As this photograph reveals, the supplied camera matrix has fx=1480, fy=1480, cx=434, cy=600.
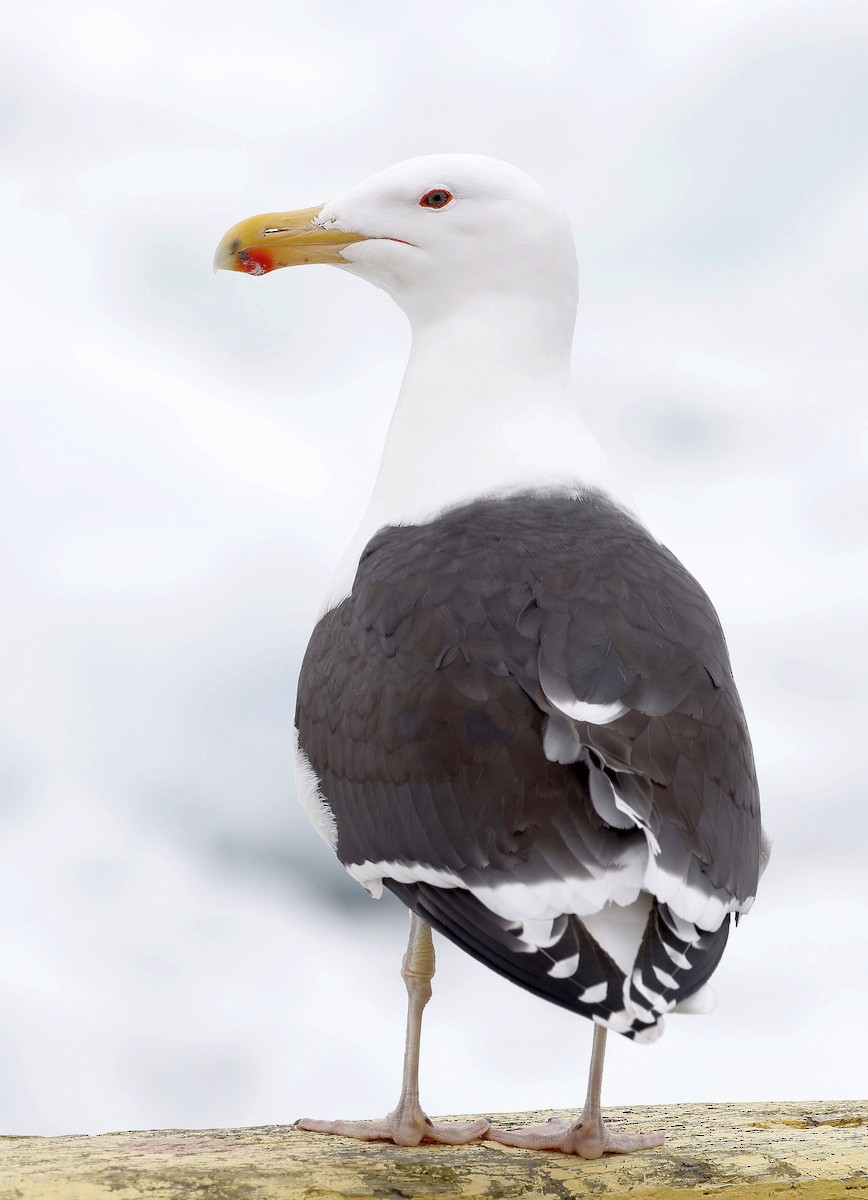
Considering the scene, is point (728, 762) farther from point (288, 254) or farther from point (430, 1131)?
point (288, 254)

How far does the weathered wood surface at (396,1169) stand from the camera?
3.21m

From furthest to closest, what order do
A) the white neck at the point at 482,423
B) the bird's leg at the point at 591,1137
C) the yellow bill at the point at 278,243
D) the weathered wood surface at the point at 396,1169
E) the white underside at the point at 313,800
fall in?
the yellow bill at the point at 278,243 < the white neck at the point at 482,423 < the bird's leg at the point at 591,1137 < the white underside at the point at 313,800 < the weathered wood surface at the point at 396,1169

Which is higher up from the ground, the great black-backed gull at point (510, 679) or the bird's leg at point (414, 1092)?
the great black-backed gull at point (510, 679)

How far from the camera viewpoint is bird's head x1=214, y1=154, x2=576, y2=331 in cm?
407

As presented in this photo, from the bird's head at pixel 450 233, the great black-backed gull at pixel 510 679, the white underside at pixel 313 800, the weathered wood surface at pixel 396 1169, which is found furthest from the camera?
Result: the bird's head at pixel 450 233

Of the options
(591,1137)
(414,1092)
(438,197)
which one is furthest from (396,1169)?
(438,197)

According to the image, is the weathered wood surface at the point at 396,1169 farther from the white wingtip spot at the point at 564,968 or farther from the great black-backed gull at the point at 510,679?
the white wingtip spot at the point at 564,968

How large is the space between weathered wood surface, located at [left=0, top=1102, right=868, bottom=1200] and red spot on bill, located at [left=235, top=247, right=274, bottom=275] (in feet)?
7.97

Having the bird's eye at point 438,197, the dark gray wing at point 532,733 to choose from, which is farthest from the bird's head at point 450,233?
the dark gray wing at point 532,733

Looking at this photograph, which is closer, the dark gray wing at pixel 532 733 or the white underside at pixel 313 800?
the dark gray wing at pixel 532 733

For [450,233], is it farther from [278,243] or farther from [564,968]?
[564,968]

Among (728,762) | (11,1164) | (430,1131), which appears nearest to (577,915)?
(728,762)

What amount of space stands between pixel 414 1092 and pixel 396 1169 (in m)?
0.29

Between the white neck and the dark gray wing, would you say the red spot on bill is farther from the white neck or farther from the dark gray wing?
the dark gray wing
